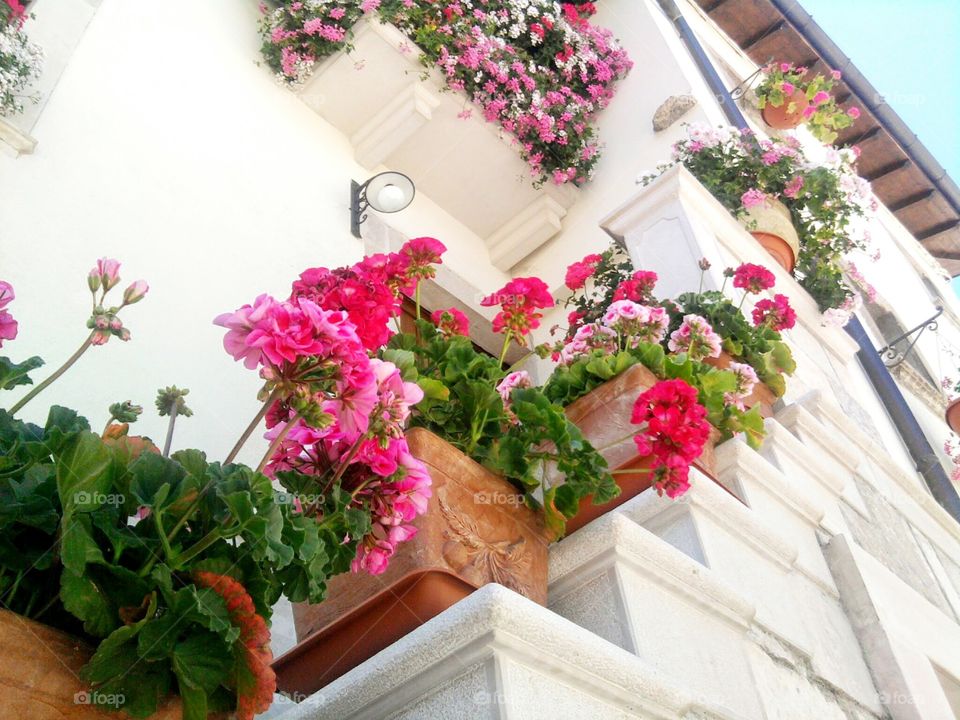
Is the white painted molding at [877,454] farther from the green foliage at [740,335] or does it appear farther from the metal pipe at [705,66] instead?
the metal pipe at [705,66]

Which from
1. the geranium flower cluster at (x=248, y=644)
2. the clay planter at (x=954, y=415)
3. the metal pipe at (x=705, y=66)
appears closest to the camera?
the geranium flower cluster at (x=248, y=644)

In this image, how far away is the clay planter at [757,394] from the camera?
10.7 ft

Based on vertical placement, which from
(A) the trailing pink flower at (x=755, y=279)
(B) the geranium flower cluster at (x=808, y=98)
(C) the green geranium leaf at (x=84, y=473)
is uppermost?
(B) the geranium flower cluster at (x=808, y=98)

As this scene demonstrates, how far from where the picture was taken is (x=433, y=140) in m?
5.35

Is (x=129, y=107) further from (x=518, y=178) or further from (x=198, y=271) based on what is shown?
(x=518, y=178)

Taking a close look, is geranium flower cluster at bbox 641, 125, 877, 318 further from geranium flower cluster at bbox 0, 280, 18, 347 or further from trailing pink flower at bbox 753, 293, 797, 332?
geranium flower cluster at bbox 0, 280, 18, 347

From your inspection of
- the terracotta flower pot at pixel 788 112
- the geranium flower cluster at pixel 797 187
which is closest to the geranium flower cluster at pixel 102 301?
the geranium flower cluster at pixel 797 187

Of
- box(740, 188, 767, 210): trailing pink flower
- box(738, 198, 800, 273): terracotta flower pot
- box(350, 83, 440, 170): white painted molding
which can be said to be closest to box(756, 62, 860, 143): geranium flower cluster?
box(738, 198, 800, 273): terracotta flower pot

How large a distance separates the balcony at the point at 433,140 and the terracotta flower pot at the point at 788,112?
2144mm

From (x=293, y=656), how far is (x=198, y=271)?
84.2 inches

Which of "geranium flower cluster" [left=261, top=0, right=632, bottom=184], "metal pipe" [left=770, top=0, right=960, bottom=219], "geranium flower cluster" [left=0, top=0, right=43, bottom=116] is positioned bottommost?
"geranium flower cluster" [left=0, top=0, right=43, bottom=116]

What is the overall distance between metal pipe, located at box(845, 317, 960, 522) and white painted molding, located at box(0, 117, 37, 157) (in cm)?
458

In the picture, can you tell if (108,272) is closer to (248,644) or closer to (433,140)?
(248,644)

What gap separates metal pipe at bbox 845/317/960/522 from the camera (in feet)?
16.8
